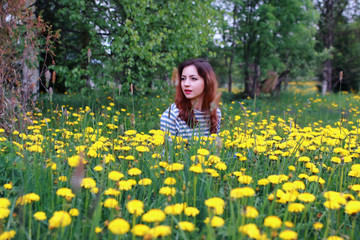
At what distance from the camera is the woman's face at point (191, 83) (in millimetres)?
3064

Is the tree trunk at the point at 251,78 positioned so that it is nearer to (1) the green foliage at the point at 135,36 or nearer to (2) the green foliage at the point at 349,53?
(1) the green foliage at the point at 135,36

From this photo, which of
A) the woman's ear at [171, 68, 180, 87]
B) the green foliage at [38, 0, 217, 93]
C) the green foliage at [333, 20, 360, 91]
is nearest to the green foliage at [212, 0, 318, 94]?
the green foliage at [38, 0, 217, 93]

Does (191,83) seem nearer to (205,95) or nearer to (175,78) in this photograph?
(205,95)

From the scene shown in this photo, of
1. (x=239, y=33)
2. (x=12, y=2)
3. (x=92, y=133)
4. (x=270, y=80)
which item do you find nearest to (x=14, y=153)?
(x=92, y=133)

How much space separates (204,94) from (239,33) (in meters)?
8.46

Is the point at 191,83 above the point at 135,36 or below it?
below

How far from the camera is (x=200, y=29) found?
6.91 metres

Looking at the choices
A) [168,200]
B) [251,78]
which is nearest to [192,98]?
[168,200]

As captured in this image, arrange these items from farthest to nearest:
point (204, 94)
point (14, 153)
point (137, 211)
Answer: point (204, 94) < point (14, 153) < point (137, 211)

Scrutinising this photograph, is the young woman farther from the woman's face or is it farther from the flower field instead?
the flower field

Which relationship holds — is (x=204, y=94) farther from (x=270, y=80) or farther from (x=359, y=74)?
(x=359, y=74)

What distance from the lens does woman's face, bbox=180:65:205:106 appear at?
306cm

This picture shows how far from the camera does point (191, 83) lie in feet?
10.1

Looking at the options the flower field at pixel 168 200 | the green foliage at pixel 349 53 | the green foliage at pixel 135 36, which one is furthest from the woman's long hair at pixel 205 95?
the green foliage at pixel 349 53
